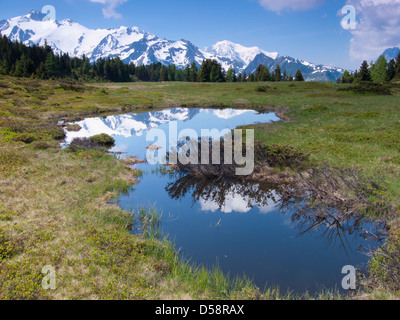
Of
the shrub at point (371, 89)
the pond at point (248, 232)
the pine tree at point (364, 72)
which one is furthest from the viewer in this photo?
the pine tree at point (364, 72)

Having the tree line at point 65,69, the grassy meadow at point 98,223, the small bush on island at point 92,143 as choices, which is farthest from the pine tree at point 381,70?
the small bush on island at point 92,143

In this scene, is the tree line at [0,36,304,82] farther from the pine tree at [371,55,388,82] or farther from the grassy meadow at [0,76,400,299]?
the grassy meadow at [0,76,400,299]

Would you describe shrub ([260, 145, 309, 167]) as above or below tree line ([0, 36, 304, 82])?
below

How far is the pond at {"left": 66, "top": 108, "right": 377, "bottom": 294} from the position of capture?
855 centimetres

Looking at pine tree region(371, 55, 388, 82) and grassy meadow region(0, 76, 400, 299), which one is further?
pine tree region(371, 55, 388, 82)

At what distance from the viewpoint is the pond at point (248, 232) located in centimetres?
855

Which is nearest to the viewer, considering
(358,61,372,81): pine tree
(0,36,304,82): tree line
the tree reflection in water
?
the tree reflection in water

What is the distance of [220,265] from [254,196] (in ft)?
20.2

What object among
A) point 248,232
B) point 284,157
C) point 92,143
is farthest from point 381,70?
point 248,232

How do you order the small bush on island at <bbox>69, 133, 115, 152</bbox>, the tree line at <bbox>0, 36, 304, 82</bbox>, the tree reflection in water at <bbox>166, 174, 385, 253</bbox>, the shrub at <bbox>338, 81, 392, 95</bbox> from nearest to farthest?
the tree reflection in water at <bbox>166, 174, 385, 253</bbox> → the small bush on island at <bbox>69, 133, 115, 152</bbox> → the shrub at <bbox>338, 81, 392, 95</bbox> → the tree line at <bbox>0, 36, 304, 82</bbox>

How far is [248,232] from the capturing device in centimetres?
1092

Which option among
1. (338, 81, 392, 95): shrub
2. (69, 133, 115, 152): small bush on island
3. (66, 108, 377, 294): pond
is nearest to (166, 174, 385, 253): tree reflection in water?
(66, 108, 377, 294): pond

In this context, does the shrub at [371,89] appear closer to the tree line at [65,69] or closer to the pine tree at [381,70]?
the tree line at [65,69]
